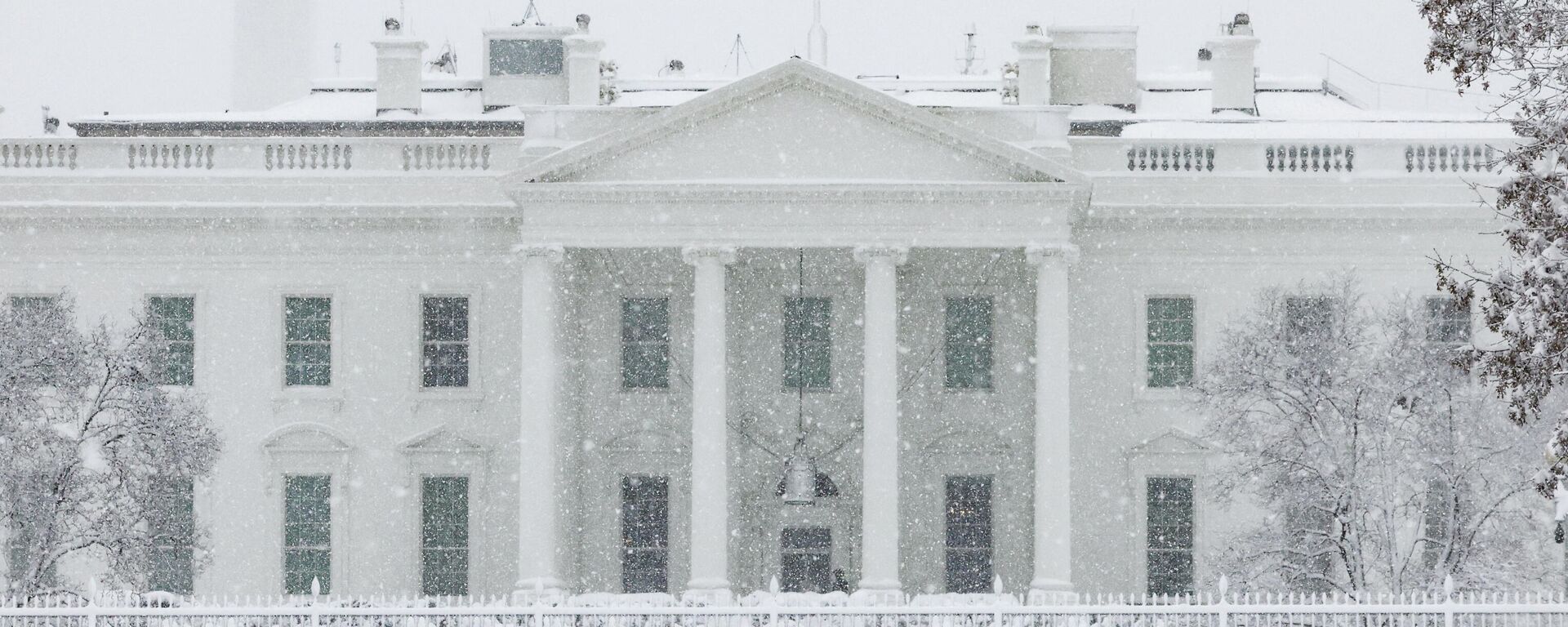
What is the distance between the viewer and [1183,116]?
35219 millimetres

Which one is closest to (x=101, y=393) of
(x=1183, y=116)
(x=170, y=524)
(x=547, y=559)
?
(x=170, y=524)

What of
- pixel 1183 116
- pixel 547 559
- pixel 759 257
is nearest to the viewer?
pixel 547 559

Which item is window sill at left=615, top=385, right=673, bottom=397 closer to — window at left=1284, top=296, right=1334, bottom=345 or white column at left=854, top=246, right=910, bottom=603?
white column at left=854, top=246, right=910, bottom=603

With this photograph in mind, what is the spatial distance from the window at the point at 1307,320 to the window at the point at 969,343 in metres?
5.10

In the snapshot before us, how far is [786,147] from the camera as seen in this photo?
92.5 feet

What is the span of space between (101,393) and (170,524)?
3146mm

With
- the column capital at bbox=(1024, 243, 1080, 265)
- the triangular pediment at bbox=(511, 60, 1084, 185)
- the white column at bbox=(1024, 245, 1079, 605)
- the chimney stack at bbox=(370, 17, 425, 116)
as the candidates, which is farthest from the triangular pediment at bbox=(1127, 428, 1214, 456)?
the chimney stack at bbox=(370, 17, 425, 116)

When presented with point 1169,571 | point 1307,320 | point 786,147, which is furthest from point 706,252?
point 1169,571

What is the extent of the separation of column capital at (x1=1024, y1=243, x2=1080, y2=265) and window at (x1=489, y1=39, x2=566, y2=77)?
11729 millimetres

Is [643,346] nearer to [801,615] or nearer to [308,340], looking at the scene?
[308,340]

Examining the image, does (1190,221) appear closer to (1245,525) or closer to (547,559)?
(1245,525)

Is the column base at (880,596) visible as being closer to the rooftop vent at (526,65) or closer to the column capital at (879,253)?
the column capital at (879,253)

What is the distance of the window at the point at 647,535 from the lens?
103 feet

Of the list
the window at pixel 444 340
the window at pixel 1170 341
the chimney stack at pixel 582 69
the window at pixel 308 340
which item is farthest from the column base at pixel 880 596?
the chimney stack at pixel 582 69
